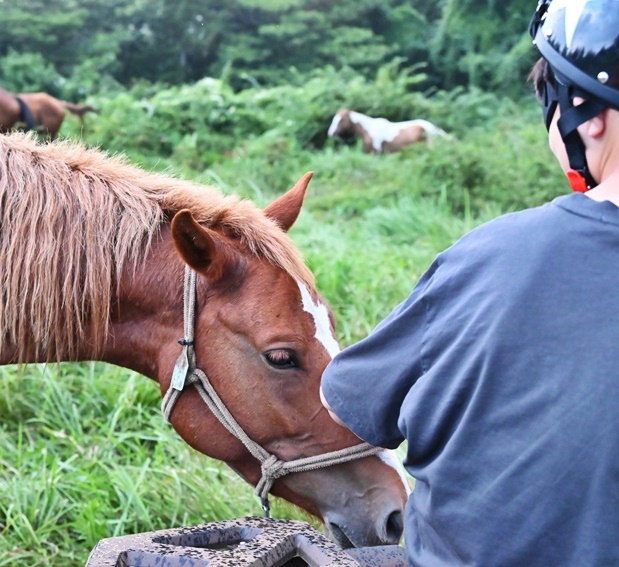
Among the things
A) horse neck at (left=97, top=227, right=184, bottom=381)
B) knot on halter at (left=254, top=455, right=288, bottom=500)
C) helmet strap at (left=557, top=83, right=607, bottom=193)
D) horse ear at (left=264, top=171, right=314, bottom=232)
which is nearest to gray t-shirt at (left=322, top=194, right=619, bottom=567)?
helmet strap at (left=557, top=83, right=607, bottom=193)

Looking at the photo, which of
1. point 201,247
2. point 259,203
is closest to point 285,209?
point 201,247

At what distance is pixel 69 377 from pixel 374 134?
8838 millimetres

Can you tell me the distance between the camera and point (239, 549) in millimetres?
1446

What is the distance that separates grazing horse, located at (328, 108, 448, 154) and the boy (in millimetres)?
10465

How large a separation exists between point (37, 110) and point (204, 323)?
10072 mm

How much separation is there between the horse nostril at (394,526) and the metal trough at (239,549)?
39 centimetres

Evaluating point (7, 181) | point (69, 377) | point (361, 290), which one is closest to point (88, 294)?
point (7, 181)

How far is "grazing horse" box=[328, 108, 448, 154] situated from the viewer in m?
11.8

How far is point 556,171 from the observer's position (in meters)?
8.04

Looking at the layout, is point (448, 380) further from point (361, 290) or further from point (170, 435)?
point (361, 290)

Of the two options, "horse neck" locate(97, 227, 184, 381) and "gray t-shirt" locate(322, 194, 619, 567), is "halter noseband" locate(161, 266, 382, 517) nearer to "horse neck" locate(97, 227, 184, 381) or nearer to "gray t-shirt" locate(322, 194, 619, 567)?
"horse neck" locate(97, 227, 184, 381)

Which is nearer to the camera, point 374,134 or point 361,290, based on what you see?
point 361,290

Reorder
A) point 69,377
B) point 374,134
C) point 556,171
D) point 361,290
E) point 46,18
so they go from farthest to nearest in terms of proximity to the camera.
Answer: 1. point 46,18
2. point 374,134
3. point 556,171
4. point 361,290
5. point 69,377

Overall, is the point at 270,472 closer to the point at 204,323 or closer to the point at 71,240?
the point at 204,323
